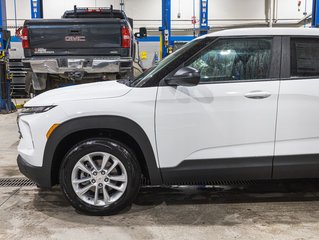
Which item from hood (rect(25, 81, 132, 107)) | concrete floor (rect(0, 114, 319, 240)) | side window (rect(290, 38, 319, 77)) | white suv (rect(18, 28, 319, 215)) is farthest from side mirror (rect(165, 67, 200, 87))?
concrete floor (rect(0, 114, 319, 240))

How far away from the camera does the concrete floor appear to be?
327 centimetres

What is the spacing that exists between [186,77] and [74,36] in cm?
379

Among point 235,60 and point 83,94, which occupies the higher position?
point 235,60

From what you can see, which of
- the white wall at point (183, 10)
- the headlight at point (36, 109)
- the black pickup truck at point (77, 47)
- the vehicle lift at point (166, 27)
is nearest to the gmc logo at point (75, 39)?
the black pickup truck at point (77, 47)

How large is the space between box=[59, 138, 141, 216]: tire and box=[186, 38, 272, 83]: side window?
100 cm

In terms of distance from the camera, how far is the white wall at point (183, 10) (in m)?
17.2

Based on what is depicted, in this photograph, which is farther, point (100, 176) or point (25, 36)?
point (25, 36)

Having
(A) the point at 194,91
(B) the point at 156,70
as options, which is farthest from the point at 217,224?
(B) the point at 156,70

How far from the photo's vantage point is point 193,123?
3.40 meters

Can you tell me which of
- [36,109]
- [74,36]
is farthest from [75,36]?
[36,109]

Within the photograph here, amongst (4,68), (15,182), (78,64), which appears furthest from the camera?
(4,68)

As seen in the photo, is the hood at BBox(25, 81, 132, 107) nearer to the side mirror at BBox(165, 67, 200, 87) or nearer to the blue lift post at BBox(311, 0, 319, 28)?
the side mirror at BBox(165, 67, 200, 87)

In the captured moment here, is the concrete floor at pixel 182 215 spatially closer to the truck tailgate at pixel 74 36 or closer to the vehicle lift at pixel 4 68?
the truck tailgate at pixel 74 36

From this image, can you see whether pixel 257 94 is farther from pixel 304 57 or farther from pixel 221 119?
pixel 304 57
